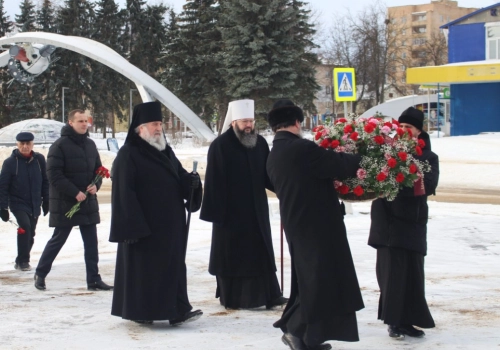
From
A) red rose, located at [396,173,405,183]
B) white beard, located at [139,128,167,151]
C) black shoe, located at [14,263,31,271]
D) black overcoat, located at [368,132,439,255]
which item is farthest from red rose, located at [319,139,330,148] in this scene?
black shoe, located at [14,263,31,271]

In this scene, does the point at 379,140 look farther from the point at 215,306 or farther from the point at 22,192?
the point at 22,192

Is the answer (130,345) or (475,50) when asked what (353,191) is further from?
(475,50)

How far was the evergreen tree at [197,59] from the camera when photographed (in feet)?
168

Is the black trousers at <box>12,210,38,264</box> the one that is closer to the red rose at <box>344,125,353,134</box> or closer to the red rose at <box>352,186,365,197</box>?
the red rose at <box>344,125,353,134</box>

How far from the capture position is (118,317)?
6875 millimetres

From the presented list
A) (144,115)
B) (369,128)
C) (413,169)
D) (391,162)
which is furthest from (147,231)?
(413,169)

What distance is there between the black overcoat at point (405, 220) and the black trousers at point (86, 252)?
3.48m

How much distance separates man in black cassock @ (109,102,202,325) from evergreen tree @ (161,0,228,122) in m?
44.1

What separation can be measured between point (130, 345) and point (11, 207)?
4455 millimetres

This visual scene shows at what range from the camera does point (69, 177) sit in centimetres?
832

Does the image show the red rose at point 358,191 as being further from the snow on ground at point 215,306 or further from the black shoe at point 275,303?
the black shoe at point 275,303

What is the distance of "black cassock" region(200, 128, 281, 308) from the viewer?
7215mm

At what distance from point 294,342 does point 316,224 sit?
2.84 ft

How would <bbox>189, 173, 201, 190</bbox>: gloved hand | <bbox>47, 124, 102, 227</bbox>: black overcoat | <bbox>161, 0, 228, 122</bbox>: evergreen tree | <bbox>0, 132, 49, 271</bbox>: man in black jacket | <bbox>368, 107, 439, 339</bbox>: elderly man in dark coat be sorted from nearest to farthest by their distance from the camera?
<bbox>368, 107, 439, 339</bbox>: elderly man in dark coat → <bbox>189, 173, 201, 190</bbox>: gloved hand → <bbox>47, 124, 102, 227</bbox>: black overcoat → <bbox>0, 132, 49, 271</bbox>: man in black jacket → <bbox>161, 0, 228, 122</bbox>: evergreen tree
